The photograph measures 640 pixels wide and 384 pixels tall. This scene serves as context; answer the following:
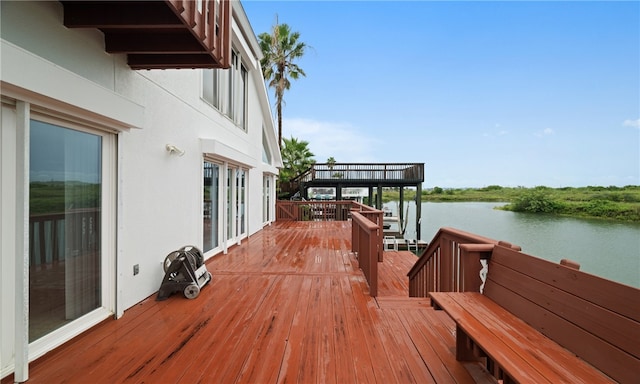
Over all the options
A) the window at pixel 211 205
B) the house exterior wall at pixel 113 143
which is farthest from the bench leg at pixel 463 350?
the window at pixel 211 205

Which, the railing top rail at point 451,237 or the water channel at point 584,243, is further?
the water channel at point 584,243

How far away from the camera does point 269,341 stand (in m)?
2.30

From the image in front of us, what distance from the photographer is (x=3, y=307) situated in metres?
1.77

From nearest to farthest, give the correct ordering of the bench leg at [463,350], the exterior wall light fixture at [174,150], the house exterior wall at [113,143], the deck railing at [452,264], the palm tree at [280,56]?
1. the house exterior wall at [113,143]
2. the bench leg at [463,350]
3. the deck railing at [452,264]
4. the exterior wall light fixture at [174,150]
5. the palm tree at [280,56]

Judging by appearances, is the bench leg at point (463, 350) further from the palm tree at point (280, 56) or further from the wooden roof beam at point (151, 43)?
the palm tree at point (280, 56)

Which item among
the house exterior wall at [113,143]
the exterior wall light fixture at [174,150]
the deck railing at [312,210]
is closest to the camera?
the house exterior wall at [113,143]

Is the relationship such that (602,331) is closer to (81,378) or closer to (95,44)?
(81,378)

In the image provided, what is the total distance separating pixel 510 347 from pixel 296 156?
17397mm

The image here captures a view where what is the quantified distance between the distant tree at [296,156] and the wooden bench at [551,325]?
16140 millimetres

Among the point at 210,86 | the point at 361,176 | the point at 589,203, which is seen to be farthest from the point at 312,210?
the point at 589,203

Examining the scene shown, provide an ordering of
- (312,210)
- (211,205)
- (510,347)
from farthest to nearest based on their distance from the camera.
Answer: (312,210) → (211,205) → (510,347)

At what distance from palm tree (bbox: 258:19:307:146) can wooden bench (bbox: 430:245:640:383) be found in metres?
16.0

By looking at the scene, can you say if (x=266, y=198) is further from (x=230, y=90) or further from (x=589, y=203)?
(x=589, y=203)

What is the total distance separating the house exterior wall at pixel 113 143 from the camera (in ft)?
5.88
